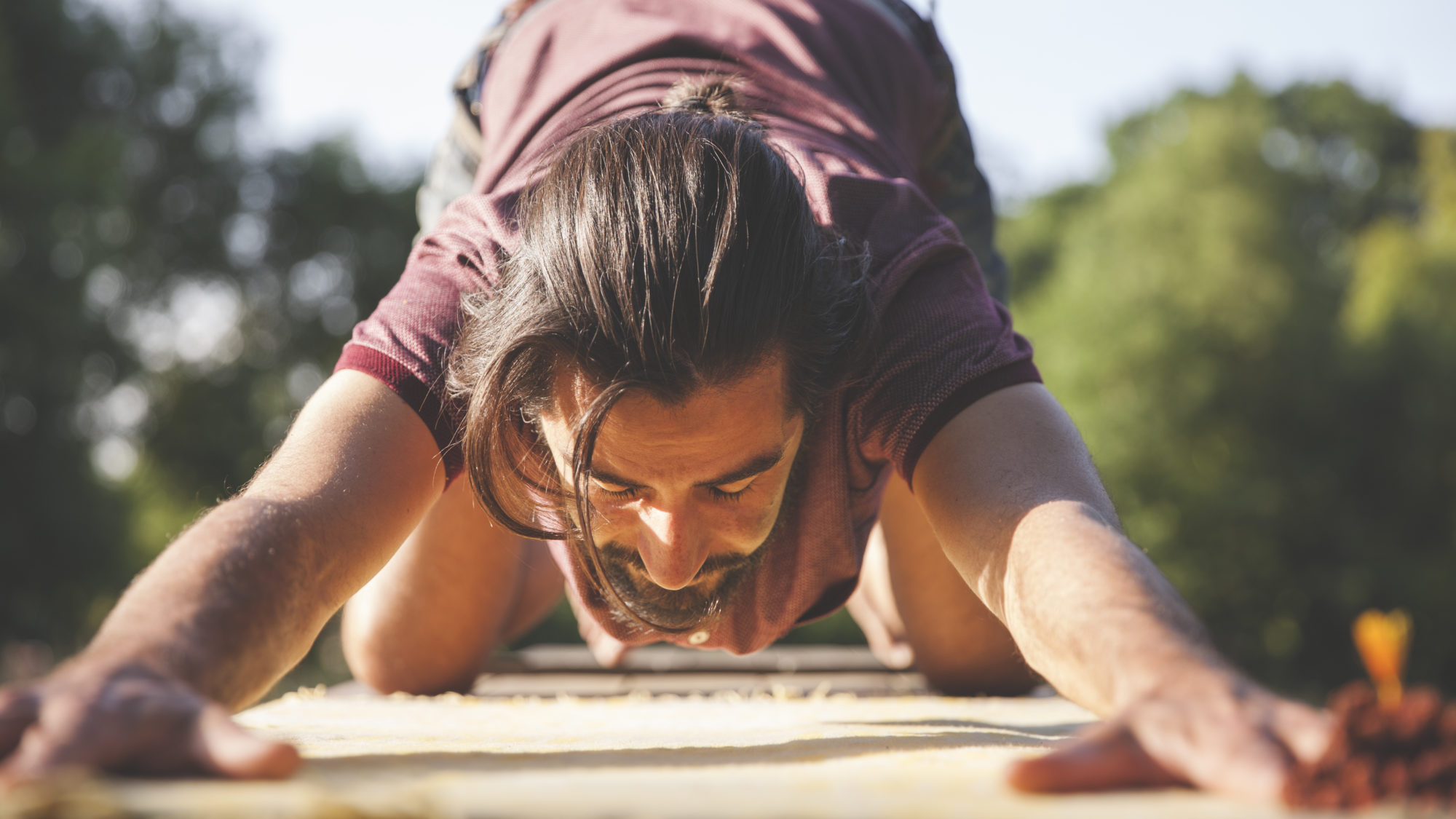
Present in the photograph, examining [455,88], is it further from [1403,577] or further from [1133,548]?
[1403,577]

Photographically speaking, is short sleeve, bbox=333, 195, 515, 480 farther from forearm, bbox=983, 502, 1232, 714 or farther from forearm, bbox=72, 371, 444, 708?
forearm, bbox=983, 502, 1232, 714

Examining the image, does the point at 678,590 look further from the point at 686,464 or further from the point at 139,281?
the point at 139,281

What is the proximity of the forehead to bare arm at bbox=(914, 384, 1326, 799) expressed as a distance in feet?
0.68

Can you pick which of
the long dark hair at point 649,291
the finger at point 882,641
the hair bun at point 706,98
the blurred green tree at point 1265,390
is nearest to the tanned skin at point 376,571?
the long dark hair at point 649,291

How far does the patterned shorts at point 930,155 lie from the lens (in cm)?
196

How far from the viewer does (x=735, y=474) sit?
1.22m

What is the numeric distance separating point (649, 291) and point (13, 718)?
2.14ft

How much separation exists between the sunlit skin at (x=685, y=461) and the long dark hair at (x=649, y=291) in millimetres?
22

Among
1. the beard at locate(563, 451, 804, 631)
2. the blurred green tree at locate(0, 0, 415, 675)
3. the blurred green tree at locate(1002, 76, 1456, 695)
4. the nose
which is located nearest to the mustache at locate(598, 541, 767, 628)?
the beard at locate(563, 451, 804, 631)

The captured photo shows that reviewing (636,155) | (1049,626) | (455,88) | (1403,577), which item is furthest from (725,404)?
(1403,577)

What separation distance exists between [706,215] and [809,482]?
1.37 feet

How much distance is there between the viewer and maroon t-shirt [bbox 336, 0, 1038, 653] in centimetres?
125

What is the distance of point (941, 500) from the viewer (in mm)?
1201

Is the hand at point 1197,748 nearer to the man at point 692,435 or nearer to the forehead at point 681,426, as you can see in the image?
the man at point 692,435
